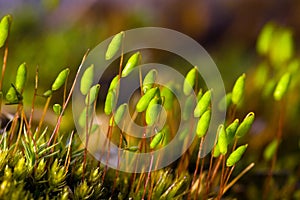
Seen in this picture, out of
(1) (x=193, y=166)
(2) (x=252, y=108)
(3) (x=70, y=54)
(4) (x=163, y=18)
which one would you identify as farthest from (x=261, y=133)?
(4) (x=163, y=18)

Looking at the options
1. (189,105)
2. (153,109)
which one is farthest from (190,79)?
(153,109)

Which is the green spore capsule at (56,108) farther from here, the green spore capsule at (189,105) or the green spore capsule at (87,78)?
the green spore capsule at (189,105)

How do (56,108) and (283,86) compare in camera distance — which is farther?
(283,86)

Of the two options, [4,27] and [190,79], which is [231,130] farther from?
[4,27]

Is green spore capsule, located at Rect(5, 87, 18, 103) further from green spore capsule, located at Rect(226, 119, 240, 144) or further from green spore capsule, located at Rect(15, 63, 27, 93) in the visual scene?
green spore capsule, located at Rect(226, 119, 240, 144)

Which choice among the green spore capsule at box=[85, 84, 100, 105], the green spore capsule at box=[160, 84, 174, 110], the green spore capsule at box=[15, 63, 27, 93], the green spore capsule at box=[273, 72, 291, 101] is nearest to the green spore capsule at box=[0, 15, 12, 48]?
the green spore capsule at box=[15, 63, 27, 93]

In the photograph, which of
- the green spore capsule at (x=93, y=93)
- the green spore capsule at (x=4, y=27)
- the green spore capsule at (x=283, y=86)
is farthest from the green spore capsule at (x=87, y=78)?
the green spore capsule at (x=283, y=86)

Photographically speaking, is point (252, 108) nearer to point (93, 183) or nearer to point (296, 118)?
point (296, 118)

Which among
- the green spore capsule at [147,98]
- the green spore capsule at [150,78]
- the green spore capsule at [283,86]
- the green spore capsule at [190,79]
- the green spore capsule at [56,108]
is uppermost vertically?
the green spore capsule at [283,86]
